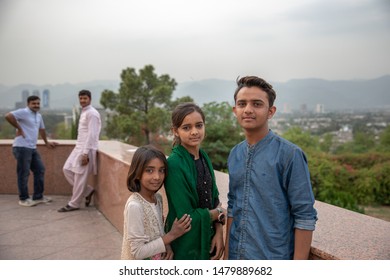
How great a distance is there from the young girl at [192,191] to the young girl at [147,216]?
47mm

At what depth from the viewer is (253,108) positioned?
59.7 inches

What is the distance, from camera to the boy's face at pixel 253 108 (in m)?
1.52

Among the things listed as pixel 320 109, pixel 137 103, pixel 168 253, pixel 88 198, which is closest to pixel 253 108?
pixel 168 253

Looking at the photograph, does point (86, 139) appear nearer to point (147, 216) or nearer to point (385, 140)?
point (147, 216)

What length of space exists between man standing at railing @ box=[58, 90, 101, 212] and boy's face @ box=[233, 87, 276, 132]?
345 centimetres

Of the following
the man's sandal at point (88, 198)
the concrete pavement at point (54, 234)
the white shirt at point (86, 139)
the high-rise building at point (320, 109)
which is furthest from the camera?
the high-rise building at point (320, 109)

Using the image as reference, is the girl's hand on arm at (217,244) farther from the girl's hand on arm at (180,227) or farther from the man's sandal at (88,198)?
the man's sandal at (88,198)

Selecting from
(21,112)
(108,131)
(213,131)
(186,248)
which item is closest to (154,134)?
(108,131)

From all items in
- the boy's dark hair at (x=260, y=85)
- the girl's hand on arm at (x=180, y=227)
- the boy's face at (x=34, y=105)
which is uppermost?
the boy's dark hair at (x=260, y=85)

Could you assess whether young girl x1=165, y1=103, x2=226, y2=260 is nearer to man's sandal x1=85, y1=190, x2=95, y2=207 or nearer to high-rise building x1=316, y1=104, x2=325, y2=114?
man's sandal x1=85, y1=190, x2=95, y2=207

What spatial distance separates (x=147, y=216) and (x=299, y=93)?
951cm

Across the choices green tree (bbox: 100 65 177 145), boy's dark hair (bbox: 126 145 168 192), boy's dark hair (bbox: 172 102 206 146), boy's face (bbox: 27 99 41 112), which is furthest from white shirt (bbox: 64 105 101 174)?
green tree (bbox: 100 65 177 145)

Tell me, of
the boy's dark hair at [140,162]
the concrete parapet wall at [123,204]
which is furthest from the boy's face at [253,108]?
the concrete parapet wall at [123,204]

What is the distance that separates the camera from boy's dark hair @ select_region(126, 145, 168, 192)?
180 cm
